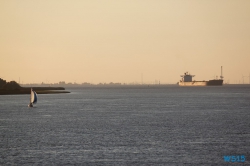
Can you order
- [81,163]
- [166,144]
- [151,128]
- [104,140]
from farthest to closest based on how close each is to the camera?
[151,128] → [104,140] → [166,144] → [81,163]

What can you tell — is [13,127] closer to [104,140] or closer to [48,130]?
[48,130]

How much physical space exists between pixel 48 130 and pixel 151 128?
13.7 m

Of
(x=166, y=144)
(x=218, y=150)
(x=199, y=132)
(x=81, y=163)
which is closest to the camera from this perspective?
(x=81, y=163)

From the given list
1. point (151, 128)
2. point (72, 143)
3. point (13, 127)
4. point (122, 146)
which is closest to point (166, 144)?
point (122, 146)

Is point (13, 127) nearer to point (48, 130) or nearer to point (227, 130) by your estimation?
point (48, 130)

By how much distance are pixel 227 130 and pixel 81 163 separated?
28.0 metres

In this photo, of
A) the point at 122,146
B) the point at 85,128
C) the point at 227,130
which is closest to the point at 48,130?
the point at 85,128

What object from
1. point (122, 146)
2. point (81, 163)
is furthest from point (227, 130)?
point (81, 163)

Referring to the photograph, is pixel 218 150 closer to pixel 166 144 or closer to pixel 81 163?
pixel 166 144

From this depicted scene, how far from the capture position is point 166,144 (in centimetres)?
4578

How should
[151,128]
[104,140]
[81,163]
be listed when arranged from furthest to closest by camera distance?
[151,128]
[104,140]
[81,163]

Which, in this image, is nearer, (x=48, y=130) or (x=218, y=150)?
(x=218, y=150)

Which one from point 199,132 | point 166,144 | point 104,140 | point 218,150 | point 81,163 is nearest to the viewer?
point 81,163

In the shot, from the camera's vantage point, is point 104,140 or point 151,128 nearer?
point 104,140
